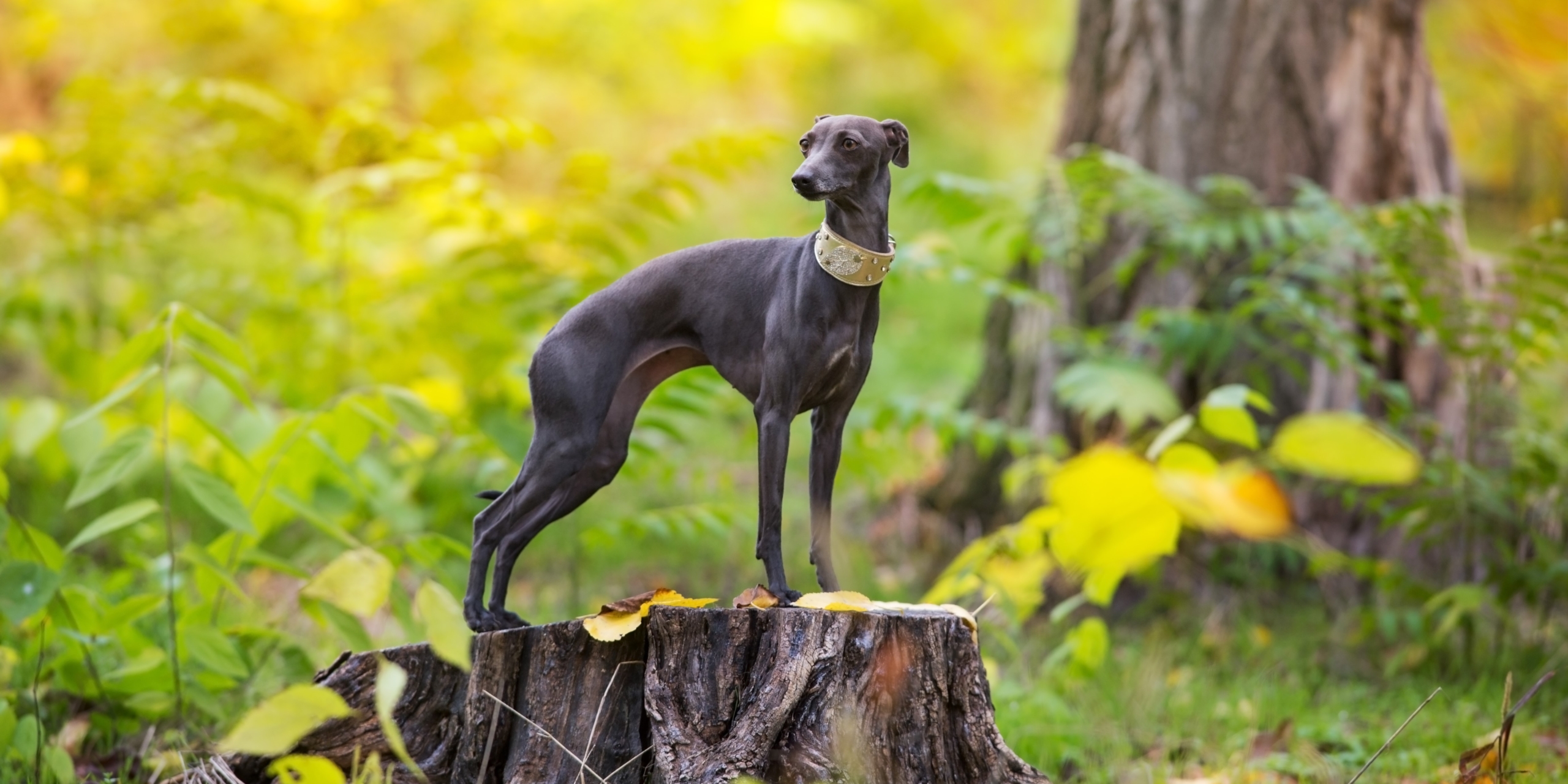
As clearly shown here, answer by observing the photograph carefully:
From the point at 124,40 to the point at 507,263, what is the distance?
6.59 m

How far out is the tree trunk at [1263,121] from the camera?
5.62 meters

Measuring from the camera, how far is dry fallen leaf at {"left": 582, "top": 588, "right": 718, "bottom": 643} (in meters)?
2.53

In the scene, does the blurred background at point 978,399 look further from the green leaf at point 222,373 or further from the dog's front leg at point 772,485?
the dog's front leg at point 772,485

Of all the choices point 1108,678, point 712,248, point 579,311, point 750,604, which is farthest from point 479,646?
point 1108,678

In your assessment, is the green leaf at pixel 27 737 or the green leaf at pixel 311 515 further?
the green leaf at pixel 311 515

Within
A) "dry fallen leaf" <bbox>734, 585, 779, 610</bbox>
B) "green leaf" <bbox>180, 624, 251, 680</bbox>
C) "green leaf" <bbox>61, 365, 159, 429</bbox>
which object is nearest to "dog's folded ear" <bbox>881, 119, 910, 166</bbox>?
"dry fallen leaf" <bbox>734, 585, 779, 610</bbox>

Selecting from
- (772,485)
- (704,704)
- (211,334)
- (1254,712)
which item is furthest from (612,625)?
(1254,712)

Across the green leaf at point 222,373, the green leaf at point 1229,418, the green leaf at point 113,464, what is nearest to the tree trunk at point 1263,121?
the green leaf at point 1229,418

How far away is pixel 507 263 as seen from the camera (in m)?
5.48

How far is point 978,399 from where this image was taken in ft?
21.0

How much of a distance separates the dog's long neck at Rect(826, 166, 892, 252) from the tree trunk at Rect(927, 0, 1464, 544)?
3179 mm

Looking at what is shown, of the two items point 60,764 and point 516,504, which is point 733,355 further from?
point 60,764

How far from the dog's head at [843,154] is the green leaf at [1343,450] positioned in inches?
51.6

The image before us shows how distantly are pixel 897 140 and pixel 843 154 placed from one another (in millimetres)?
215
